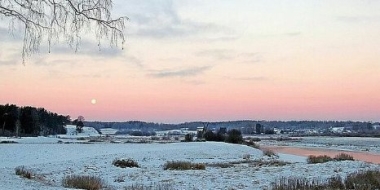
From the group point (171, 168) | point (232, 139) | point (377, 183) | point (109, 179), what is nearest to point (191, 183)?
point (109, 179)

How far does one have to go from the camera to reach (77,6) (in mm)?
10367

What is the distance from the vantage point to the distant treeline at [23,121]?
121 m

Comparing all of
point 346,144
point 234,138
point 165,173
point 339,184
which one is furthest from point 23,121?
point 339,184

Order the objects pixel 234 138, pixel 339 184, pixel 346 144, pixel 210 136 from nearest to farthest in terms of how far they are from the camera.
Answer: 1. pixel 339 184
2. pixel 234 138
3. pixel 210 136
4. pixel 346 144

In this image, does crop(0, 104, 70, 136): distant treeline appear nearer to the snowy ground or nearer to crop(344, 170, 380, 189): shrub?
the snowy ground

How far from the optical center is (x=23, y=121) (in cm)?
13288

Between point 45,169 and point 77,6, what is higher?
point 77,6

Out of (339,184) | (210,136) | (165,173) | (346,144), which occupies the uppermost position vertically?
(210,136)

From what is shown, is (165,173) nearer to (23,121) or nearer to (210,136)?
(210,136)

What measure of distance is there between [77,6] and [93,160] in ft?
99.5

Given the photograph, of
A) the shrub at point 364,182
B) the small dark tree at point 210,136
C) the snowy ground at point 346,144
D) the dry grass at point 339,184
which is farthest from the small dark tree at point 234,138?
the dry grass at point 339,184

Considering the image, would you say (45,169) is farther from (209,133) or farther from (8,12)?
(209,133)

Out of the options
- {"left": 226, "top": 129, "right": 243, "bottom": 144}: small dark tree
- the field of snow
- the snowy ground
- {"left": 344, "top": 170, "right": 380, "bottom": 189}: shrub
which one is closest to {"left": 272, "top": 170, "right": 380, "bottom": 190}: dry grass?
{"left": 344, "top": 170, "right": 380, "bottom": 189}: shrub

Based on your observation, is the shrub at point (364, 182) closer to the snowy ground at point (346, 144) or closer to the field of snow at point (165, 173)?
the field of snow at point (165, 173)
